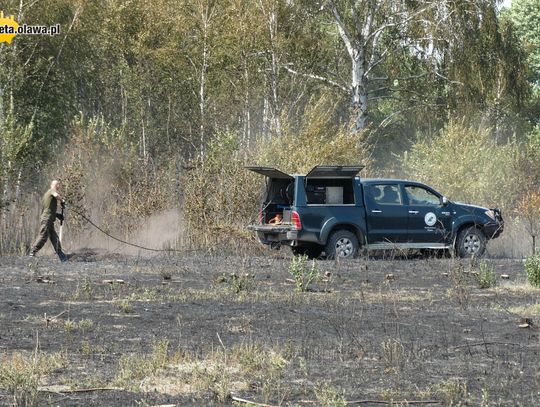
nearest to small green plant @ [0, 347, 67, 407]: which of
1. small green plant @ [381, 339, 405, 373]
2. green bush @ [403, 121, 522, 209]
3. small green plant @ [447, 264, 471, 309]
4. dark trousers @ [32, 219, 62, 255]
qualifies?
small green plant @ [381, 339, 405, 373]

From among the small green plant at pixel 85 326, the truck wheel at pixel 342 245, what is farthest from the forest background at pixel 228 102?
the small green plant at pixel 85 326

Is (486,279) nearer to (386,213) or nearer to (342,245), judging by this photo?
(342,245)

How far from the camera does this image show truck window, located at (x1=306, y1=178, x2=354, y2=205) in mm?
22906

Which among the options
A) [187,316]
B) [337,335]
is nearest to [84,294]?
[187,316]

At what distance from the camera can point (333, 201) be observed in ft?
75.4

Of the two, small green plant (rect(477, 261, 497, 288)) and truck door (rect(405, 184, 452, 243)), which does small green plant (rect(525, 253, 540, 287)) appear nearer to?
small green plant (rect(477, 261, 497, 288))

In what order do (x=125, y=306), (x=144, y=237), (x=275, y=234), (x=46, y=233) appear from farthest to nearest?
(x=144, y=237) → (x=275, y=234) → (x=46, y=233) → (x=125, y=306)

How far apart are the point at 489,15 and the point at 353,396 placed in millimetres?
28706

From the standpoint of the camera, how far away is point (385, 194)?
23.3 m

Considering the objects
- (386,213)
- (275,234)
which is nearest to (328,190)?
(386,213)

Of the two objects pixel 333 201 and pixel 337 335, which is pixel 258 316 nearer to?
pixel 337 335

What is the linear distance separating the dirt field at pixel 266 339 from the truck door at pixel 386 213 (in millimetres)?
3948

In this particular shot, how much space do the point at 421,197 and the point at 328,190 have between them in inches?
81.9

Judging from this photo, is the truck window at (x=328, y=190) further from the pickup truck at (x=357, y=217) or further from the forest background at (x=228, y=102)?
the forest background at (x=228, y=102)
